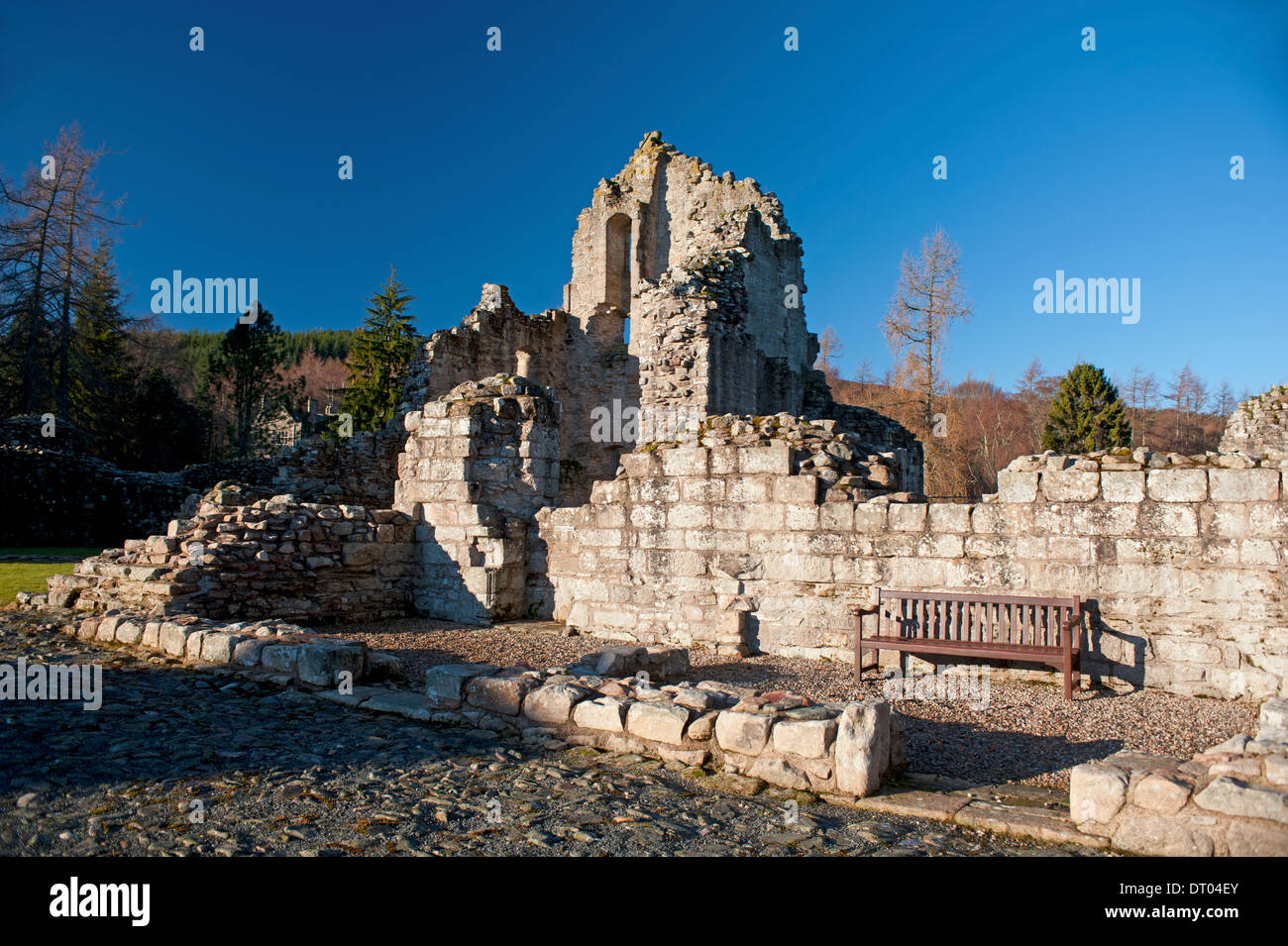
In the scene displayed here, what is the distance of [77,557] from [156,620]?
872cm

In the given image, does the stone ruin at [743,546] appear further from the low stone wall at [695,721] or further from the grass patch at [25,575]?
the low stone wall at [695,721]

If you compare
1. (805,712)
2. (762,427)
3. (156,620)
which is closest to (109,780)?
(805,712)

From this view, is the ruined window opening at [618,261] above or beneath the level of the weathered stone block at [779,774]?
above

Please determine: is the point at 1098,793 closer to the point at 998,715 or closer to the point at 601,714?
the point at 998,715

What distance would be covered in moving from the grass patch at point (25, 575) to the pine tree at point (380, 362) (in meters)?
19.3

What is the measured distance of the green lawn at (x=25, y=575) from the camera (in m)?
10.6

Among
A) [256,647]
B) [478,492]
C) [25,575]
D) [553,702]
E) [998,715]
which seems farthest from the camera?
[25,575]

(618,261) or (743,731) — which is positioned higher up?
(618,261)

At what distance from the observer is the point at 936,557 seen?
7484mm

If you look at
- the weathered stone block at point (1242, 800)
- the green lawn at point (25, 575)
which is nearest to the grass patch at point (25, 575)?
the green lawn at point (25, 575)

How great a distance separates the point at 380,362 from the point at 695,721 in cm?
3258

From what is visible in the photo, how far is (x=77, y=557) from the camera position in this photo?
48.1 ft

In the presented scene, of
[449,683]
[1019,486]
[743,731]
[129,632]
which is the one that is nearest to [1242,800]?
[743,731]
